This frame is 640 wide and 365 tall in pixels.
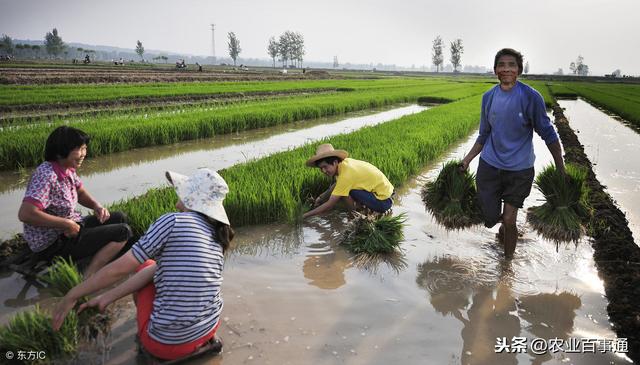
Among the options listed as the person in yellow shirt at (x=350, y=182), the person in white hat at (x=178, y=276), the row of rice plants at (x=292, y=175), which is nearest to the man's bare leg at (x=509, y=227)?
the person in yellow shirt at (x=350, y=182)

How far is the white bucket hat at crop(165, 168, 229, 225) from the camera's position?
1867 mm

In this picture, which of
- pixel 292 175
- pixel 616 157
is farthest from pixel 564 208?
pixel 616 157

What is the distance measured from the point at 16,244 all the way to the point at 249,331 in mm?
2213

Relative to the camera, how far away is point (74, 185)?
2.77m

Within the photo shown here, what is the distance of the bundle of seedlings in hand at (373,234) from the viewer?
3.50m

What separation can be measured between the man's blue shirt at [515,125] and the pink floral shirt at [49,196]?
2.95 metres

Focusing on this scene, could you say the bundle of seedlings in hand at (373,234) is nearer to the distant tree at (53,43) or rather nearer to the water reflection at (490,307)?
the water reflection at (490,307)

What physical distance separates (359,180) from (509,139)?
1.31m

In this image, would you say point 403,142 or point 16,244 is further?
point 403,142

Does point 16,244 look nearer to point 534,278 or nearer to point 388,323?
point 388,323

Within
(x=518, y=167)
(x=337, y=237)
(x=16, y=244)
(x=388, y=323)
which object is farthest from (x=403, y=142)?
(x=16, y=244)

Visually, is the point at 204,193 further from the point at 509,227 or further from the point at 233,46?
the point at 233,46

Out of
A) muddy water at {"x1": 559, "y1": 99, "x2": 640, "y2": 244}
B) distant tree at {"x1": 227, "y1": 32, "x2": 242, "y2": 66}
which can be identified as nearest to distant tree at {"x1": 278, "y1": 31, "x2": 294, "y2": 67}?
→ distant tree at {"x1": 227, "y1": 32, "x2": 242, "y2": 66}

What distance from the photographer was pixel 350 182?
3736 millimetres
